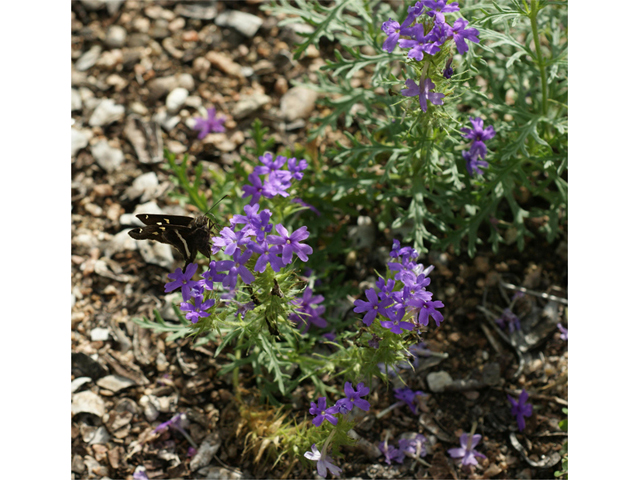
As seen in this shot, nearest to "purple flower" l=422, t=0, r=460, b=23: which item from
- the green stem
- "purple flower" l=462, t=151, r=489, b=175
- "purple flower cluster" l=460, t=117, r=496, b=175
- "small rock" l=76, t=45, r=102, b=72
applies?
the green stem

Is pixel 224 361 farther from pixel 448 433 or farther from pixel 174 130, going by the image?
pixel 174 130

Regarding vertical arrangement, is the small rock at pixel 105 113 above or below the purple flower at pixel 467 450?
above

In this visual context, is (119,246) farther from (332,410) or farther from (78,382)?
(332,410)

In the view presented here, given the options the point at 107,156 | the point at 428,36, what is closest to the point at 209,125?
the point at 107,156

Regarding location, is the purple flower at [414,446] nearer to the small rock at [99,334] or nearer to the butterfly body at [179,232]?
the butterfly body at [179,232]

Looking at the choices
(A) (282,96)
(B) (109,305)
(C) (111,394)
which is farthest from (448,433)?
(A) (282,96)

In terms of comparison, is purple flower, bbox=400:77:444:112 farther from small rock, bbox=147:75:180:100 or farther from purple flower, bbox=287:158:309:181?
small rock, bbox=147:75:180:100

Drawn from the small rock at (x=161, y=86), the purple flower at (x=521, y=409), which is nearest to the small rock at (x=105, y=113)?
the small rock at (x=161, y=86)
